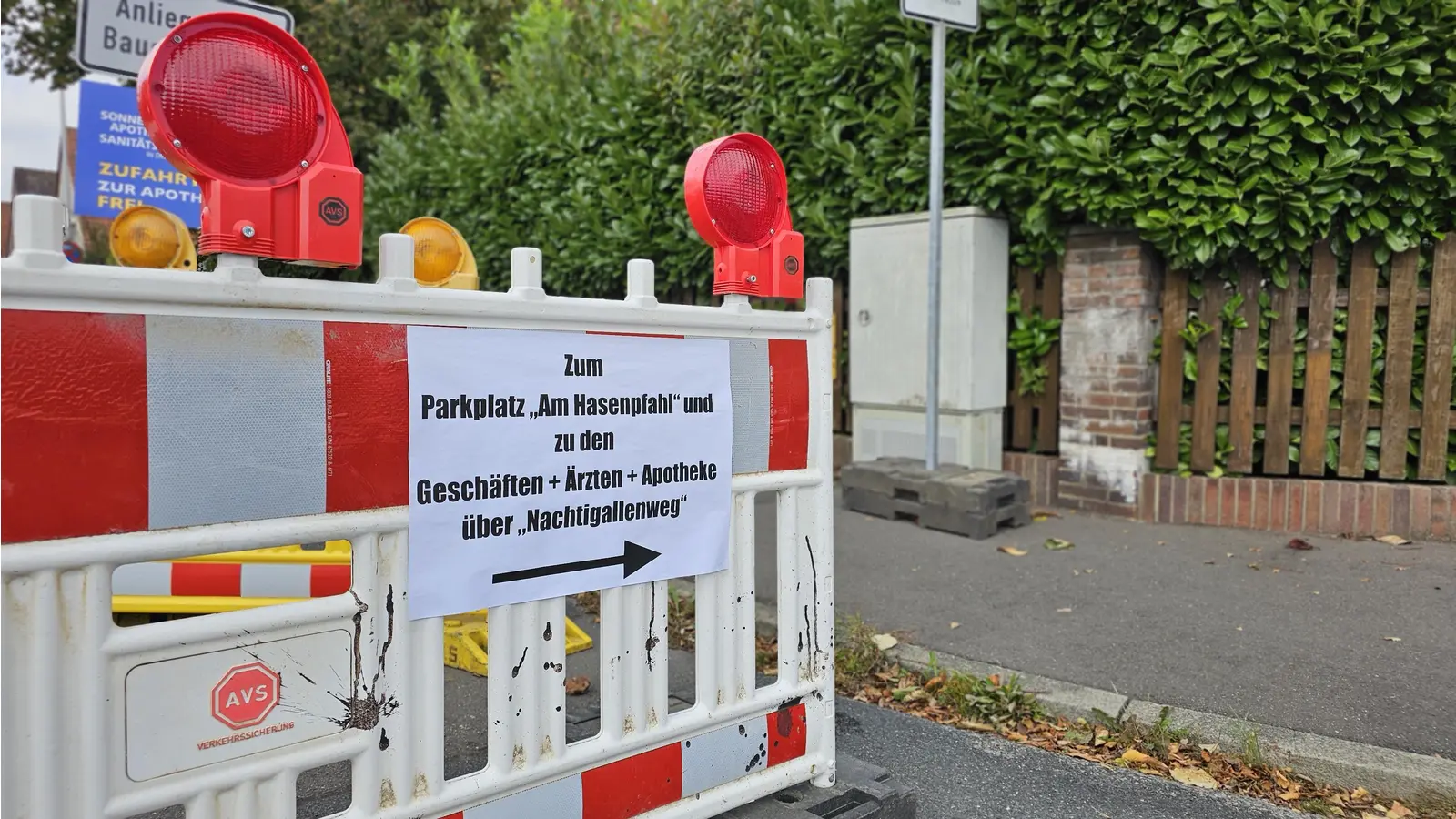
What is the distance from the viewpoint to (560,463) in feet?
6.94

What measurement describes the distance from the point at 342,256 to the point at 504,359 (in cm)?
38

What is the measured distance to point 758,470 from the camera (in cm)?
251

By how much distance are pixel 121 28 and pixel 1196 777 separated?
18.1ft

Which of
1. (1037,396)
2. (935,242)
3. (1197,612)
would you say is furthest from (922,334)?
(1197,612)

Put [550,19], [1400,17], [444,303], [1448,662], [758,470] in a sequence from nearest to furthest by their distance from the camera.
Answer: [444,303] < [758,470] < [1448,662] < [1400,17] < [550,19]

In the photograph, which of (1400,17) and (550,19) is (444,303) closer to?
(1400,17)

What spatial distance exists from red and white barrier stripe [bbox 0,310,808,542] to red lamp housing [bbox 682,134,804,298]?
0.88m

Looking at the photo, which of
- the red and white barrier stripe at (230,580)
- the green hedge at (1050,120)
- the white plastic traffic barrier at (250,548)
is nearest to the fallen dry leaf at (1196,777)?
the white plastic traffic barrier at (250,548)

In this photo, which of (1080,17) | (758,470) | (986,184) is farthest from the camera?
Answer: (986,184)

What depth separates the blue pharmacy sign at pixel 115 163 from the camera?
28.1ft

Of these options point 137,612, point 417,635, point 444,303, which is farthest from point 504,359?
point 137,612

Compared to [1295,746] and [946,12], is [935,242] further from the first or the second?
[1295,746]

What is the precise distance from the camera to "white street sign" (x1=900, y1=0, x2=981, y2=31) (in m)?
5.67

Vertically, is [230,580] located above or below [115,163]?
below
